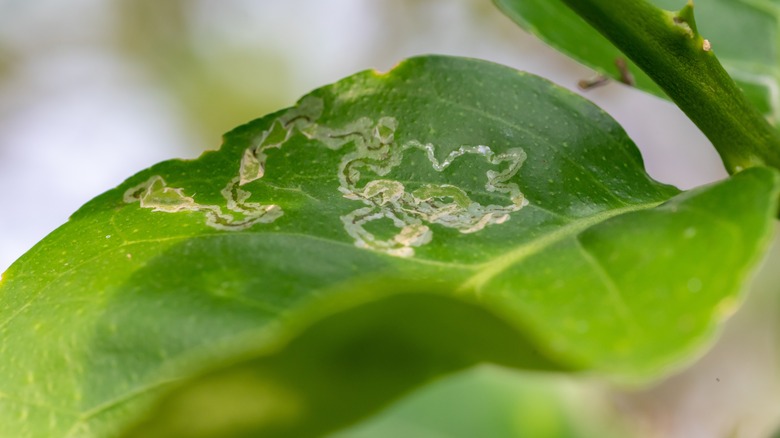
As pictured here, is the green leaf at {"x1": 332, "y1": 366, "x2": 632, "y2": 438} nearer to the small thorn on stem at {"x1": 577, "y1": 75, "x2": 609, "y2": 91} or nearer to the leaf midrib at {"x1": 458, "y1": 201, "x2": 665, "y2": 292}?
the small thorn on stem at {"x1": 577, "y1": 75, "x2": 609, "y2": 91}

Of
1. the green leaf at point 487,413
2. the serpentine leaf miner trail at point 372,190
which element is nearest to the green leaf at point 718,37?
the serpentine leaf miner trail at point 372,190

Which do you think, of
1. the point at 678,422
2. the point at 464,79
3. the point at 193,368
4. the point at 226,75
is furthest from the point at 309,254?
the point at 226,75

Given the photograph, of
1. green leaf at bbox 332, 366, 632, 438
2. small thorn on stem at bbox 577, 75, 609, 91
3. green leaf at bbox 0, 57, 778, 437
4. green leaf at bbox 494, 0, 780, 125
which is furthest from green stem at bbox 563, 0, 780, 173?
green leaf at bbox 332, 366, 632, 438

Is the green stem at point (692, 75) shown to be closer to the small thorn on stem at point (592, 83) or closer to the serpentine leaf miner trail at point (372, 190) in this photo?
the serpentine leaf miner trail at point (372, 190)

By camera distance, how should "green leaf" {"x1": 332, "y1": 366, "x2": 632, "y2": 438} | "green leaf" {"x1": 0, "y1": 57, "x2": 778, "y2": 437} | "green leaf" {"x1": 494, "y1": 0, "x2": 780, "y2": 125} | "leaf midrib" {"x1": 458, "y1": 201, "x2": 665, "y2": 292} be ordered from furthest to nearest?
"green leaf" {"x1": 332, "y1": 366, "x2": 632, "y2": 438} < "green leaf" {"x1": 494, "y1": 0, "x2": 780, "y2": 125} < "leaf midrib" {"x1": 458, "y1": 201, "x2": 665, "y2": 292} < "green leaf" {"x1": 0, "y1": 57, "x2": 778, "y2": 437}

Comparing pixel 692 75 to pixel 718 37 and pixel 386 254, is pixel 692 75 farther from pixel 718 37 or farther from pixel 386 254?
pixel 718 37
